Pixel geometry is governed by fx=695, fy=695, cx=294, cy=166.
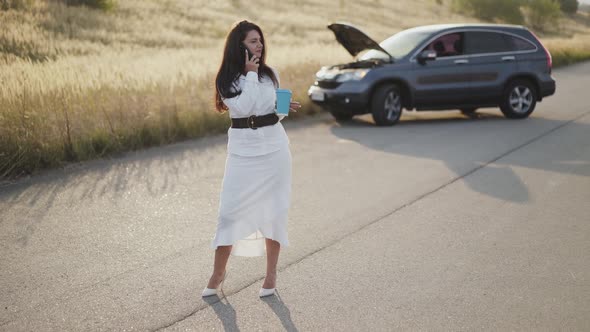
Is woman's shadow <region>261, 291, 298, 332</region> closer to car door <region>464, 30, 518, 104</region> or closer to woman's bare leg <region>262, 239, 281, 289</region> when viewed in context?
woman's bare leg <region>262, 239, 281, 289</region>

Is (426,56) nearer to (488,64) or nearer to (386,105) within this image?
(386,105)

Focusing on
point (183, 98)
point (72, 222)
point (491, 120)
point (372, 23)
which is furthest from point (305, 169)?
point (372, 23)

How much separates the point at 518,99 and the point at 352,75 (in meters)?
3.46

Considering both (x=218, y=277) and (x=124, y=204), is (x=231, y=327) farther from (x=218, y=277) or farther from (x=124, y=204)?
(x=124, y=204)

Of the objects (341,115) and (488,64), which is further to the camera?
(488,64)

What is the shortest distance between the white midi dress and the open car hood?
8.24m

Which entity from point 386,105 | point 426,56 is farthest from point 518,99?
point 386,105

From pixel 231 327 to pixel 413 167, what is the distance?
17.0ft

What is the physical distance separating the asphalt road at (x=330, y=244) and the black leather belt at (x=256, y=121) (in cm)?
114

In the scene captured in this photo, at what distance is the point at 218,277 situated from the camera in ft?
15.1

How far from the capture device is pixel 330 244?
5.72 metres

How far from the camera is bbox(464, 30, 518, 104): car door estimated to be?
13.2 meters

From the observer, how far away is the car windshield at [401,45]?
508 inches

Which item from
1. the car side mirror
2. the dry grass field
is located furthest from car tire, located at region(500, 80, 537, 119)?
the dry grass field
